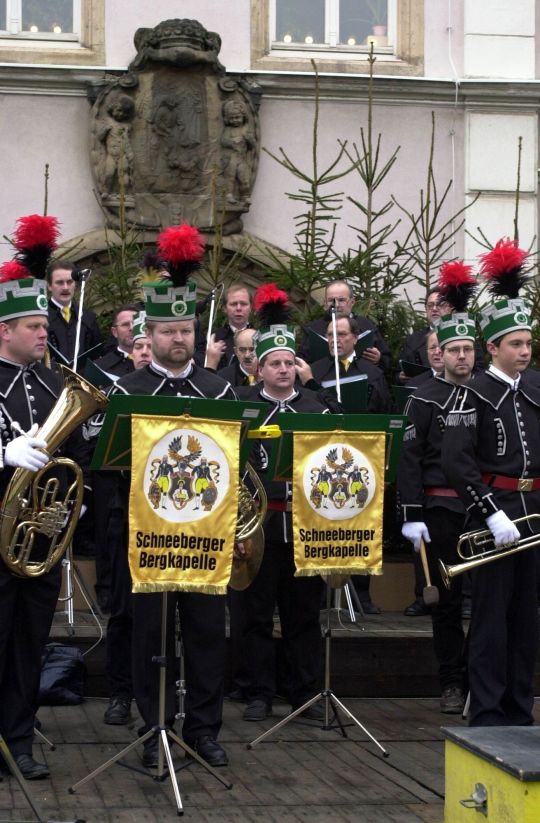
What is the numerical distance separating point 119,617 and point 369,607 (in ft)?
10.1

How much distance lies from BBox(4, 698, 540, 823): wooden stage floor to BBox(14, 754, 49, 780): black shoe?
1.6 inches

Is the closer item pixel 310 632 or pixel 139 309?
pixel 310 632

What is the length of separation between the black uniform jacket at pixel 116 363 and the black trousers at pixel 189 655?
3025 mm

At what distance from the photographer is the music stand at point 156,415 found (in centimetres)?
734

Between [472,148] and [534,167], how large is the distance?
81cm

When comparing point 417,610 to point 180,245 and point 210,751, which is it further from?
point 180,245

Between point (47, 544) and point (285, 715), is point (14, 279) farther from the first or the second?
point (285, 715)

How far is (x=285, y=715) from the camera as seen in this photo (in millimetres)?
9328

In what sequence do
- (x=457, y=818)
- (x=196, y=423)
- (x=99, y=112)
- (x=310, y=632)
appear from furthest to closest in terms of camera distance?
(x=99, y=112) < (x=310, y=632) < (x=196, y=423) < (x=457, y=818)

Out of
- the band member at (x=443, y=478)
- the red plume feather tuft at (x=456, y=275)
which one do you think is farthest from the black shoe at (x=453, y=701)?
the red plume feather tuft at (x=456, y=275)

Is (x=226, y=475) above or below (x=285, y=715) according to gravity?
above

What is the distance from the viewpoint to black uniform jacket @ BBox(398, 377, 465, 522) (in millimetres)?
9578

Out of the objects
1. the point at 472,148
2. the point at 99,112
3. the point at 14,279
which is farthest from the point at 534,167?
the point at 14,279

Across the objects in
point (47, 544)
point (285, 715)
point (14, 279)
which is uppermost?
point (14, 279)
